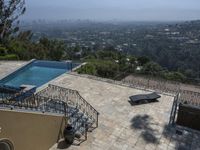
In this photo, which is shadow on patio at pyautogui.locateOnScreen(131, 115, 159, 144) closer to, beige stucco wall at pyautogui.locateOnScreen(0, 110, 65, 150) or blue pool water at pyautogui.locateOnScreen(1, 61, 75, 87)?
beige stucco wall at pyautogui.locateOnScreen(0, 110, 65, 150)

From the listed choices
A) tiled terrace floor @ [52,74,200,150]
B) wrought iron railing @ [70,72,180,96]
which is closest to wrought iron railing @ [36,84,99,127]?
tiled terrace floor @ [52,74,200,150]

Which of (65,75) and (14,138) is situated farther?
(65,75)

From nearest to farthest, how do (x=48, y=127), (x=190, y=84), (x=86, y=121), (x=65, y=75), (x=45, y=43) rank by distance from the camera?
(x=48, y=127), (x=86, y=121), (x=65, y=75), (x=190, y=84), (x=45, y=43)

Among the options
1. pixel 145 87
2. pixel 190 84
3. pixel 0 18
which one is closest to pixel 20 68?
pixel 0 18

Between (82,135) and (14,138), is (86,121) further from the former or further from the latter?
(14,138)

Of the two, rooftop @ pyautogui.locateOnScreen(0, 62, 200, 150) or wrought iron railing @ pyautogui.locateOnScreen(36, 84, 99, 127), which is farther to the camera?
wrought iron railing @ pyautogui.locateOnScreen(36, 84, 99, 127)

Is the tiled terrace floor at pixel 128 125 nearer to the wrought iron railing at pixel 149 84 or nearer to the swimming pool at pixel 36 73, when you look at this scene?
the wrought iron railing at pixel 149 84

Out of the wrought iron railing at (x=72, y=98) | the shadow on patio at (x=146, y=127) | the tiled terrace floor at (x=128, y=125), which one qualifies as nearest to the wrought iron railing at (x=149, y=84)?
the tiled terrace floor at (x=128, y=125)

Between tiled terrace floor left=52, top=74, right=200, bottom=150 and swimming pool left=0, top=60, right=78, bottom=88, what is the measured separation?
4.01 m

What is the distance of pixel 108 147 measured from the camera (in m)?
8.79

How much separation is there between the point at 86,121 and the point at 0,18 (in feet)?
65.9

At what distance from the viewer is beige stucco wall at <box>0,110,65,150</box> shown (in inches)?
257

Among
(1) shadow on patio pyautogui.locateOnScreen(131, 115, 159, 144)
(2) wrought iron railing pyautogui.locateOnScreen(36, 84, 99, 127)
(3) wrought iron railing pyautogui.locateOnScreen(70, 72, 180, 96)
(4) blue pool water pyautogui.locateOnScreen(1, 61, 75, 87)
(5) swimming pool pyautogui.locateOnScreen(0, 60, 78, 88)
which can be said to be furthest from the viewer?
(4) blue pool water pyautogui.locateOnScreen(1, 61, 75, 87)

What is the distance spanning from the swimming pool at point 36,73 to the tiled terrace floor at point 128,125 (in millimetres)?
4015
